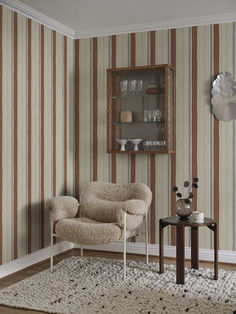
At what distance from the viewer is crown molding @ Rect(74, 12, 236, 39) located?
459 cm

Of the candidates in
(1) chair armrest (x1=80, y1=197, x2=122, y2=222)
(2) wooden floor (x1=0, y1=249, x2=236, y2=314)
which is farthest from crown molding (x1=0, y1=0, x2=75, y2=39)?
(2) wooden floor (x1=0, y1=249, x2=236, y2=314)

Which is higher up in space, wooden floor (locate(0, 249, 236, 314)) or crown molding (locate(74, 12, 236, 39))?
crown molding (locate(74, 12, 236, 39))

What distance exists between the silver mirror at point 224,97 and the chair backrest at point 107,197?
44.0 inches

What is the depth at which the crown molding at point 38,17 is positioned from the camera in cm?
412

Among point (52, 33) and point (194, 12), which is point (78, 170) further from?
point (194, 12)

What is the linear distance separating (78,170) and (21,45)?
1674 mm

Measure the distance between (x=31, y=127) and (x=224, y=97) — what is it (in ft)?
6.73

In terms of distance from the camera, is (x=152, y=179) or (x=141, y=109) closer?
(x=141, y=109)

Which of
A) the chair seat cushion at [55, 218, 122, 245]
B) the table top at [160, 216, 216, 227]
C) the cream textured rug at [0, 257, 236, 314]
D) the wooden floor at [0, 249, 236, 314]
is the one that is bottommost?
the wooden floor at [0, 249, 236, 314]

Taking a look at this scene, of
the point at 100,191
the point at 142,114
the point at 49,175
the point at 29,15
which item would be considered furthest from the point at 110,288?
the point at 29,15

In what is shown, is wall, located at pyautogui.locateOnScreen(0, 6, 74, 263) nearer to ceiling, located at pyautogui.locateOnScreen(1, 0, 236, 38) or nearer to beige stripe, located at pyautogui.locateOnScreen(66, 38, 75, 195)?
beige stripe, located at pyautogui.locateOnScreen(66, 38, 75, 195)

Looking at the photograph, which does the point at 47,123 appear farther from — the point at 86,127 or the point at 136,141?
the point at 136,141

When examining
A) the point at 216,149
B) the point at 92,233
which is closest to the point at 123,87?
the point at 216,149

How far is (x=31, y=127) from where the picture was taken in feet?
14.8
